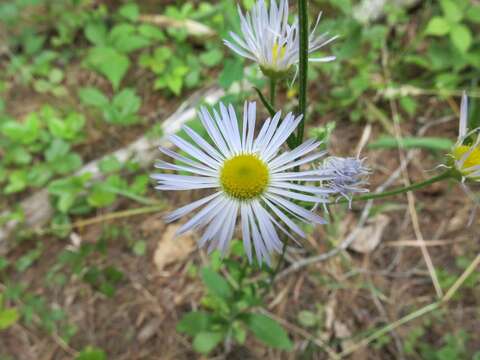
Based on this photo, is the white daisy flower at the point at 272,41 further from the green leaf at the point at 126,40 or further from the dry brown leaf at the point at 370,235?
the green leaf at the point at 126,40

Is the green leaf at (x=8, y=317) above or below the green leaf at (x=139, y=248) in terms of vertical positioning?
below

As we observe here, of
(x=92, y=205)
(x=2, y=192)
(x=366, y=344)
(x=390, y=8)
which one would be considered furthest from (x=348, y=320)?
(x=2, y=192)

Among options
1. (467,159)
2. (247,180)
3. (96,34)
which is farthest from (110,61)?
(467,159)

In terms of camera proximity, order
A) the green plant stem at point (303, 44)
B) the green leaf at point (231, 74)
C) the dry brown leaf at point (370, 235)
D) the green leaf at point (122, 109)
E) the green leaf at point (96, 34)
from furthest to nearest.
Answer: the green leaf at point (96, 34) < the green leaf at point (122, 109) < the dry brown leaf at point (370, 235) < the green leaf at point (231, 74) < the green plant stem at point (303, 44)

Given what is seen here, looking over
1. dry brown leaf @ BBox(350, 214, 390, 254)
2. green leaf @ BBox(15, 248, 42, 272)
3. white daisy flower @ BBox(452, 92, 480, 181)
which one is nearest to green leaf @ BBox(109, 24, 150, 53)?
green leaf @ BBox(15, 248, 42, 272)

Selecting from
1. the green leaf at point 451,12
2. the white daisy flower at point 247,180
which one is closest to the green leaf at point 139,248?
the white daisy flower at point 247,180

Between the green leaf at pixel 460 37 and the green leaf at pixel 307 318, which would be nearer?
the green leaf at pixel 307 318

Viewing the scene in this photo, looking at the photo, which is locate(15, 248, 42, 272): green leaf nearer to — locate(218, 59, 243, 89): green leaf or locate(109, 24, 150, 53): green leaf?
locate(109, 24, 150, 53): green leaf
